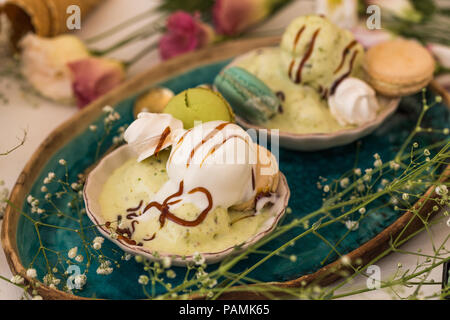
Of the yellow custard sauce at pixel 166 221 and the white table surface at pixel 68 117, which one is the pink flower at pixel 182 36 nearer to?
the white table surface at pixel 68 117

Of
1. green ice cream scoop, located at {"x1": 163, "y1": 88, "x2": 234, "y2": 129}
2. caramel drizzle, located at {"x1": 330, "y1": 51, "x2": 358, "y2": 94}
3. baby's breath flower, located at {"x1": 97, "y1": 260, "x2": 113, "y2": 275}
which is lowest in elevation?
baby's breath flower, located at {"x1": 97, "y1": 260, "x2": 113, "y2": 275}

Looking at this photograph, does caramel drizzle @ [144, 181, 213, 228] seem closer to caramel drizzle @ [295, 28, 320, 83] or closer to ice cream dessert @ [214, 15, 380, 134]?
ice cream dessert @ [214, 15, 380, 134]

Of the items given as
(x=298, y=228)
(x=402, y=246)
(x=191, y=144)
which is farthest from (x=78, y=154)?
(x=402, y=246)

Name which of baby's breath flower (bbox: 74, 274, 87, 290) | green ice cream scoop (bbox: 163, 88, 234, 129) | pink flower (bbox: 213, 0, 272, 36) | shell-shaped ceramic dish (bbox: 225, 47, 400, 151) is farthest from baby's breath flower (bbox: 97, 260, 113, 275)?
pink flower (bbox: 213, 0, 272, 36)

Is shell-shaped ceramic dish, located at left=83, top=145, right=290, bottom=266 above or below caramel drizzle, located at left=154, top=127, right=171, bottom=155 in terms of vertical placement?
below

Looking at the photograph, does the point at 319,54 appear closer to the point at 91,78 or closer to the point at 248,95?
the point at 248,95

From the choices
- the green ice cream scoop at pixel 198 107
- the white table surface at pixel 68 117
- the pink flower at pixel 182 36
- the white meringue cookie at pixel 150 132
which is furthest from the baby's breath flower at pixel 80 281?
the pink flower at pixel 182 36

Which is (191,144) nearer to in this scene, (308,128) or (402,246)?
(308,128)
